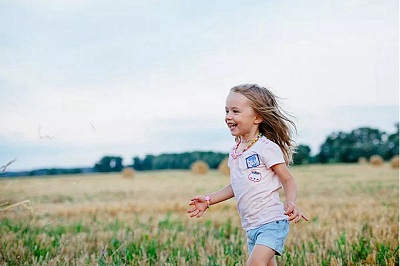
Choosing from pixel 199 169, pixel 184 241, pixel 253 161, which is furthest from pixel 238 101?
pixel 199 169

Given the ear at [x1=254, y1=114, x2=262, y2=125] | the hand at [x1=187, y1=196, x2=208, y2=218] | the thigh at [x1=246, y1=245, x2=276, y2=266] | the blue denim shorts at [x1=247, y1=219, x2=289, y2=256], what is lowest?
the thigh at [x1=246, y1=245, x2=276, y2=266]

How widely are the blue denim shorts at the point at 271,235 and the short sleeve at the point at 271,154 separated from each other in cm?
37

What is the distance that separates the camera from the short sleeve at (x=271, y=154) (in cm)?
362

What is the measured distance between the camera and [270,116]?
3.86 metres

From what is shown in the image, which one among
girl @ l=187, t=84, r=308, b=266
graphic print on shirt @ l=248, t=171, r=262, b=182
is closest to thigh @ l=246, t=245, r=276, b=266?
girl @ l=187, t=84, r=308, b=266

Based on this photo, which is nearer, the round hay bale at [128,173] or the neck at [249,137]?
the neck at [249,137]

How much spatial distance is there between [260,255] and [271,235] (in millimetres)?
149

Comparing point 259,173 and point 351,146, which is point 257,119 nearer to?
point 259,173

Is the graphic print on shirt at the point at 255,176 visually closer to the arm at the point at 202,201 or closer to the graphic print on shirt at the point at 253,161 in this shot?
the graphic print on shirt at the point at 253,161

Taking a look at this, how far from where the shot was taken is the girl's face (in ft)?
12.3

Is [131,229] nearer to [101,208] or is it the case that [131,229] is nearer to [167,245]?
[167,245]

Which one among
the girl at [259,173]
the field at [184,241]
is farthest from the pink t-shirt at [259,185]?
the field at [184,241]

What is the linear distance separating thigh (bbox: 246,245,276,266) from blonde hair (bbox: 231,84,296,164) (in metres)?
0.70

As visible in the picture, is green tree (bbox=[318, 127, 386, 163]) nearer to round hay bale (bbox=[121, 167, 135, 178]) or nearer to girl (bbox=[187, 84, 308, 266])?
round hay bale (bbox=[121, 167, 135, 178])
